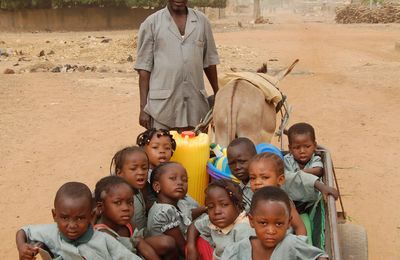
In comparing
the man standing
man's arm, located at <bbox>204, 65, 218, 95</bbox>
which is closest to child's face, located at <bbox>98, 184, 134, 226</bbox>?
the man standing

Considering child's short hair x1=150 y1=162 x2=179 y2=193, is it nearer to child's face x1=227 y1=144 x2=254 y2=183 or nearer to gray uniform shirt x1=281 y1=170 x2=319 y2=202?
child's face x1=227 y1=144 x2=254 y2=183

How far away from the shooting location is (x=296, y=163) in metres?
4.27

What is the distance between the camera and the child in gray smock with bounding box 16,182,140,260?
2.82m

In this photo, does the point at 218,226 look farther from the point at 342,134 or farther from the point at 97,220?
the point at 342,134

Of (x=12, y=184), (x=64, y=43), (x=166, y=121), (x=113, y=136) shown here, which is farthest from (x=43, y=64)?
(x=166, y=121)

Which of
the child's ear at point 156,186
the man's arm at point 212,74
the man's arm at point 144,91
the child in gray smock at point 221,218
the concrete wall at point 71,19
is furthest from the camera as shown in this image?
the concrete wall at point 71,19

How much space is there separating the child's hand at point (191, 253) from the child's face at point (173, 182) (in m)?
0.39

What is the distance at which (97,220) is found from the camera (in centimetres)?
329

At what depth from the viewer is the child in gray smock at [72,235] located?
2.82m

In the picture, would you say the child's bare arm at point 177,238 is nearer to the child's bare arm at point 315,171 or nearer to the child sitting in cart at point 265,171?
the child sitting in cart at point 265,171

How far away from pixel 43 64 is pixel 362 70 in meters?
8.04

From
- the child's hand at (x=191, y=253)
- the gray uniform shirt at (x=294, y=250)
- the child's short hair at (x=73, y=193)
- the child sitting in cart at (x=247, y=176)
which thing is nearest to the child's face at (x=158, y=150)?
the child sitting in cart at (x=247, y=176)

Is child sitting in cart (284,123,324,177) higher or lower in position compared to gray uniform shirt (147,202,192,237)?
higher

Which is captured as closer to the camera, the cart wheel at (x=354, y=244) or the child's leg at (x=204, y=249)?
the child's leg at (x=204, y=249)
